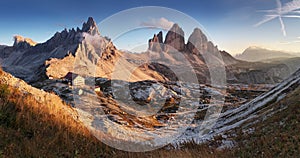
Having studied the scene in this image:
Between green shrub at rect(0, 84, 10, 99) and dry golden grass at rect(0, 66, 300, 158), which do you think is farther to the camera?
green shrub at rect(0, 84, 10, 99)

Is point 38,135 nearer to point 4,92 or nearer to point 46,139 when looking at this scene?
point 46,139

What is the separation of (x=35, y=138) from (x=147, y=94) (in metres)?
119

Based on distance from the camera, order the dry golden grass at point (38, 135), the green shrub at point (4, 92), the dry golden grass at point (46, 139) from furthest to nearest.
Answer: the green shrub at point (4, 92)
the dry golden grass at point (46, 139)
the dry golden grass at point (38, 135)

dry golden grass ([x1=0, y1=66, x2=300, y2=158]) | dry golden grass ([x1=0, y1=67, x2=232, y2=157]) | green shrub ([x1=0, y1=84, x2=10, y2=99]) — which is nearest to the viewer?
dry golden grass ([x1=0, y1=67, x2=232, y2=157])

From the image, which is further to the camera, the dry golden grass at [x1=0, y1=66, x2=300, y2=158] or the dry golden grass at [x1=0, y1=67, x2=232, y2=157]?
the dry golden grass at [x1=0, y1=66, x2=300, y2=158]

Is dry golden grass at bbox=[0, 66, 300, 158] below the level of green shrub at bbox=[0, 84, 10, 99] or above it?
below

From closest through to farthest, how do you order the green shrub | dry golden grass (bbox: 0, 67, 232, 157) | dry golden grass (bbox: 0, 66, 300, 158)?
dry golden grass (bbox: 0, 67, 232, 157) < dry golden grass (bbox: 0, 66, 300, 158) < the green shrub

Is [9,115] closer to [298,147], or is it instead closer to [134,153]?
[134,153]

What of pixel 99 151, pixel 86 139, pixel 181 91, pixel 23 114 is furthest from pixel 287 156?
pixel 181 91

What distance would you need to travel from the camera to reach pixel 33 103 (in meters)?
11.3

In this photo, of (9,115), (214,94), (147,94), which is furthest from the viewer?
(214,94)

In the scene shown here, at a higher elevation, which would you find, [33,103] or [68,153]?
[33,103]

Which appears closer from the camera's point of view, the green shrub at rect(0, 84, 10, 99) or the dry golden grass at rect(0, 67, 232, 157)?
the dry golden grass at rect(0, 67, 232, 157)

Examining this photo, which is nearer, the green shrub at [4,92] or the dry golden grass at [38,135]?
the dry golden grass at [38,135]
